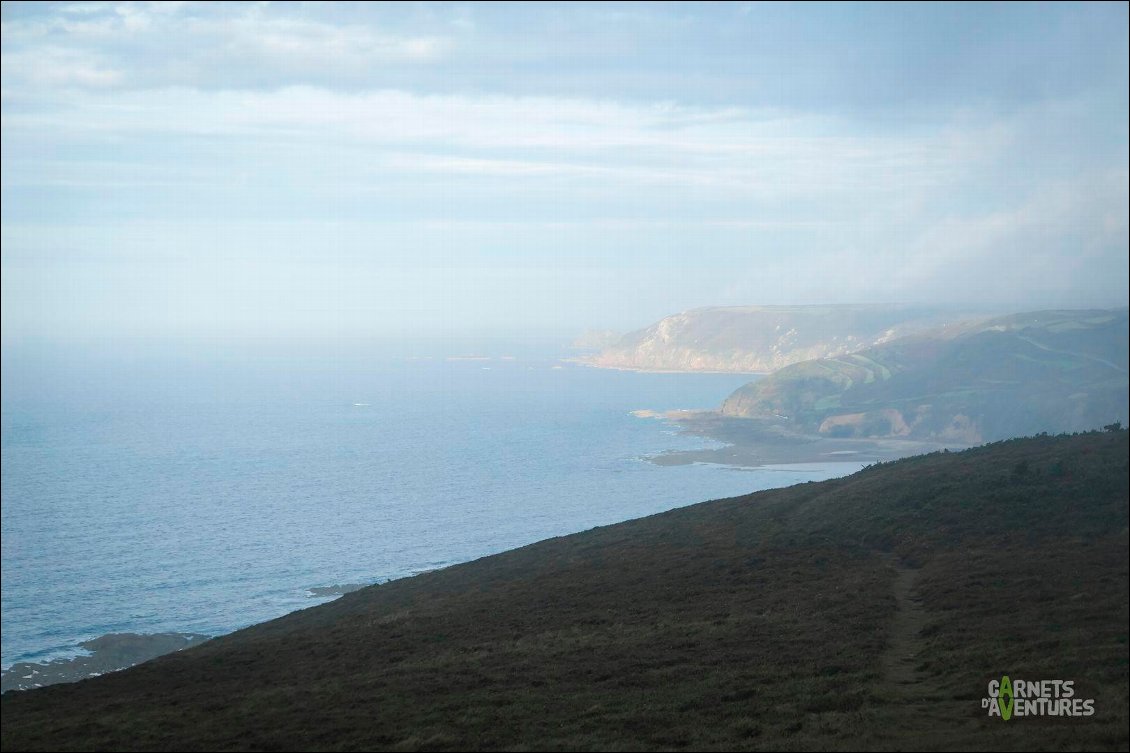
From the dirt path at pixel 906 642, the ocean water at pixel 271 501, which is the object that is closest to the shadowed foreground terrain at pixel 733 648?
the dirt path at pixel 906 642

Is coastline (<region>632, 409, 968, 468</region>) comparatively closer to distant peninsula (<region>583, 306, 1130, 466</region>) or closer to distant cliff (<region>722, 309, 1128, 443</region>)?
distant peninsula (<region>583, 306, 1130, 466</region>)

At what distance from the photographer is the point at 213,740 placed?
16188 mm

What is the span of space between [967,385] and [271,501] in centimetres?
11685

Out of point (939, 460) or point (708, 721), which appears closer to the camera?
point (708, 721)

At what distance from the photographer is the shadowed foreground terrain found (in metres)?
14.8

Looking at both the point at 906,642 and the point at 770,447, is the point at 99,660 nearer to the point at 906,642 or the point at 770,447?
the point at 906,642

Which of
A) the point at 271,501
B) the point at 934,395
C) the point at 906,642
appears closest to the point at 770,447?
the point at 934,395

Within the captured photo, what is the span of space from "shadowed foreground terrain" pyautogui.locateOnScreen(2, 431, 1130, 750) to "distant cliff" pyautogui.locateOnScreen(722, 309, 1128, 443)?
290ft

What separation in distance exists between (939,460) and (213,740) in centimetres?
3538

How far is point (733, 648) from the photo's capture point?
66.0 ft

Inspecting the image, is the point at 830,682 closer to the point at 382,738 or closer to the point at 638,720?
the point at 638,720

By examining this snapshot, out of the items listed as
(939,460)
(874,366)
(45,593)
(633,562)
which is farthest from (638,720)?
(874,366)

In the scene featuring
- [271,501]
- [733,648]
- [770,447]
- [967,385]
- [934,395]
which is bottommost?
[271,501]

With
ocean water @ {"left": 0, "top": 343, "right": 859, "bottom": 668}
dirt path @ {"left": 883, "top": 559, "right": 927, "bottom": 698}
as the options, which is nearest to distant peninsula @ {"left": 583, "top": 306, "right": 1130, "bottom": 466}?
ocean water @ {"left": 0, "top": 343, "right": 859, "bottom": 668}
